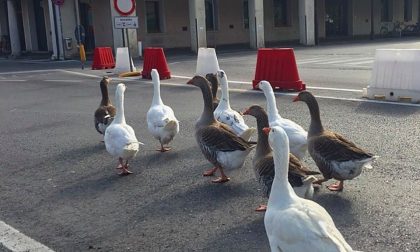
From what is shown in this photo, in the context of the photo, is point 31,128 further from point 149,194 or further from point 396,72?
point 396,72

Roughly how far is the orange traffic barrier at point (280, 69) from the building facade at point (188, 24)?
53.4 ft

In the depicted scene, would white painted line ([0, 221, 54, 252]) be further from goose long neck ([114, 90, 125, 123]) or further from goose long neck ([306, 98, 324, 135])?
goose long neck ([306, 98, 324, 135])

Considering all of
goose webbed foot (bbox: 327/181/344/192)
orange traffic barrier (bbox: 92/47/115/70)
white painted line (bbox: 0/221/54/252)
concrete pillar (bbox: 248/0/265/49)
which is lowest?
white painted line (bbox: 0/221/54/252)

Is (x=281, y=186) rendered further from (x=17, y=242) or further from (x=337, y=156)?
(x=17, y=242)

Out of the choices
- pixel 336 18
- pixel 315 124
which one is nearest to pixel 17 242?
pixel 315 124

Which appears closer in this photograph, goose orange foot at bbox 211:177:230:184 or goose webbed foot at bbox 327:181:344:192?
goose webbed foot at bbox 327:181:344:192

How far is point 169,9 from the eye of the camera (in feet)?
111

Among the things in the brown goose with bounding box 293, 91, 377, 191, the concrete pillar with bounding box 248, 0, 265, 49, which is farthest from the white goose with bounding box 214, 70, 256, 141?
the concrete pillar with bounding box 248, 0, 265, 49

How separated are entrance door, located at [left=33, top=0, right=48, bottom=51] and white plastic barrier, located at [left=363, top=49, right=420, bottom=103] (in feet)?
95.8

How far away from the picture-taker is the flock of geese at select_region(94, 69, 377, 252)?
3.22m

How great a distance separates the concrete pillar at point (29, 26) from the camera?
35688 millimetres

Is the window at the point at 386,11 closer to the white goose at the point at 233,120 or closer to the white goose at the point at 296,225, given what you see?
the white goose at the point at 233,120

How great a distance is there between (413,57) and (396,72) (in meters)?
0.44

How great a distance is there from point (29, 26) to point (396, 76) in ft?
101
